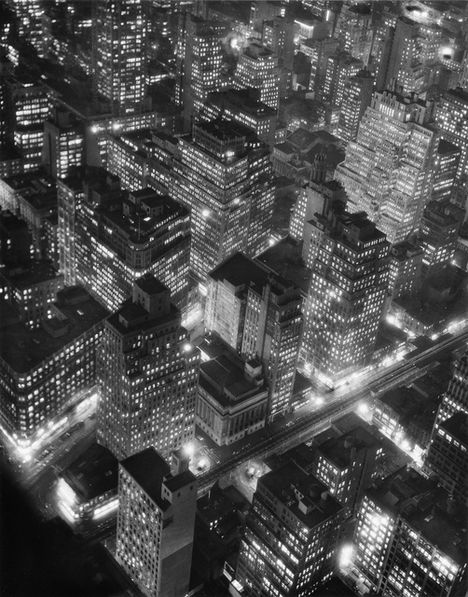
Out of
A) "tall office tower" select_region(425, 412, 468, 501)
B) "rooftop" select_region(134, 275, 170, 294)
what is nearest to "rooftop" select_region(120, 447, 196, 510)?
"rooftop" select_region(134, 275, 170, 294)

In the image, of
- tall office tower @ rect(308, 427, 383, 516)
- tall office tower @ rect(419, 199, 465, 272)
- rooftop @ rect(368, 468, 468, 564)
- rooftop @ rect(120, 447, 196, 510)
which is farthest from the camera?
tall office tower @ rect(419, 199, 465, 272)

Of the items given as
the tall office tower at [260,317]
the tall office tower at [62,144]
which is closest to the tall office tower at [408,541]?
the tall office tower at [260,317]

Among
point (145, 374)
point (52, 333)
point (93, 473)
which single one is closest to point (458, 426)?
point (145, 374)

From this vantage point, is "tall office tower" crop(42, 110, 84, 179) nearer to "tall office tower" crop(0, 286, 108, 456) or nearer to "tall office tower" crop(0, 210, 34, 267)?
"tall office tower" crop(0, 210, 34, 267)

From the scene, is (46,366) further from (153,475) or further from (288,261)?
(288,261)

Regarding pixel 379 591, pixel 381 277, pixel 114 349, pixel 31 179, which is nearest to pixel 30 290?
pixel 114 349

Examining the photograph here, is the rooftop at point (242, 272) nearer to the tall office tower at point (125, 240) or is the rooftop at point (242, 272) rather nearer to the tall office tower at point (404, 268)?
the tall office tower at point (125, 240)

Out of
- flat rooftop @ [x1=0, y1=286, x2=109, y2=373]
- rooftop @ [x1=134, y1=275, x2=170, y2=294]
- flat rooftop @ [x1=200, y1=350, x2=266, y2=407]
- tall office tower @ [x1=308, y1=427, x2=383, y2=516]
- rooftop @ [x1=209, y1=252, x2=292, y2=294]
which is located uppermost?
rooftop @ [x1=134, y1=275, x2=170, y2=294]

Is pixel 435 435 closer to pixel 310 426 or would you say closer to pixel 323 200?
pixel 310 426
